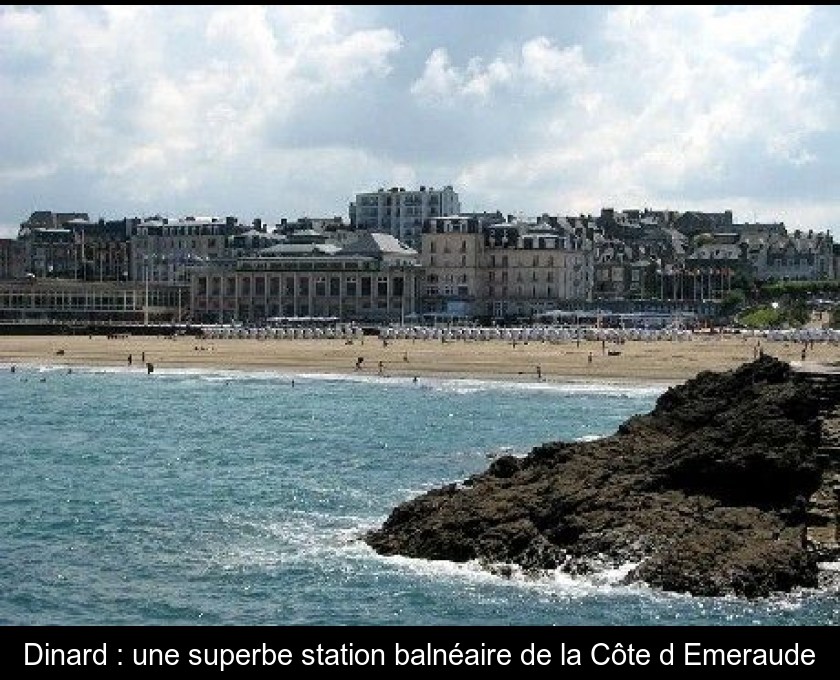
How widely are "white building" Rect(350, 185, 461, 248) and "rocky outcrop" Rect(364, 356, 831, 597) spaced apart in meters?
147

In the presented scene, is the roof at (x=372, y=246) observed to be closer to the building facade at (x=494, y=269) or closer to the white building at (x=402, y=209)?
the building facade at (x=494, y=269)

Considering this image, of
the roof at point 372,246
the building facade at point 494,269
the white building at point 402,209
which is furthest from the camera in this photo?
the white building at point 402,209

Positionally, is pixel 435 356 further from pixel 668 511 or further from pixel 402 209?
pixel 402 209

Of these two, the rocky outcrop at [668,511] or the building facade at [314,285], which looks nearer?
the rocky outcrop at [668,511]

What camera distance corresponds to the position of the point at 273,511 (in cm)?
3519

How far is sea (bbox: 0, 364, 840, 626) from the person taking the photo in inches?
969

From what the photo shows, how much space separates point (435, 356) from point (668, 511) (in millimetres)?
66598

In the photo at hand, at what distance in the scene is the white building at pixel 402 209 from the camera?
18075cm

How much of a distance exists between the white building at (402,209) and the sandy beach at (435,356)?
213 feet

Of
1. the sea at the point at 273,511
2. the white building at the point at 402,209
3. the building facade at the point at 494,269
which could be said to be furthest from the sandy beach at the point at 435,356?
the white building at the point at 402,209

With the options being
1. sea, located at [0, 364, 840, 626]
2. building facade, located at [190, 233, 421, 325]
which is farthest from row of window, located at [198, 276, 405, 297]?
sea, located at [0, 364, 840, 626]

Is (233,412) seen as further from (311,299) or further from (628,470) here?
(311,299)
